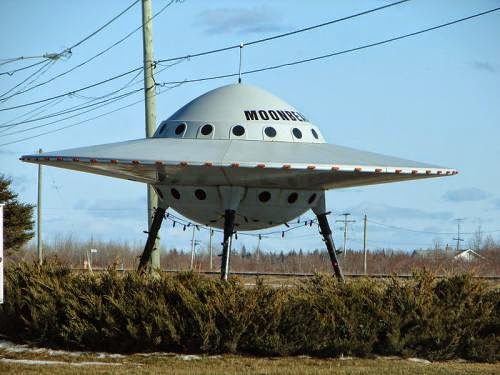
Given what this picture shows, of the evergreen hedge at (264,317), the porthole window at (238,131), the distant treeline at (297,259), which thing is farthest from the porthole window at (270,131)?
the distant treeline at (297,259)

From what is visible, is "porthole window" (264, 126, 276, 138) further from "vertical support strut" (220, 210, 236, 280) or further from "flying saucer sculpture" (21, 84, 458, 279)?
"vertical support strut" (220, 210, 236, 280)

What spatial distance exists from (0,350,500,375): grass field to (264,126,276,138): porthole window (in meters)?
7.26

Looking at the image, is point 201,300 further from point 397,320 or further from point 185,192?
point 185,192

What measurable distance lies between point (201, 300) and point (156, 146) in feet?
18.6

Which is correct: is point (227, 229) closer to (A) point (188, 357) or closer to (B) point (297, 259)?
(A) point (188, 357)

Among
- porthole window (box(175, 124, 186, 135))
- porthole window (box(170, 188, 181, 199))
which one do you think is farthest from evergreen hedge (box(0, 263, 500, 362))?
porthole window (box(175, 124, 186, 135))

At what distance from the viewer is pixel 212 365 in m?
19.2

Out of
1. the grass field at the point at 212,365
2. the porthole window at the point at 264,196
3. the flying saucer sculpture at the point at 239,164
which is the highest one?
the flying saucer sculpture at the point at 239,164

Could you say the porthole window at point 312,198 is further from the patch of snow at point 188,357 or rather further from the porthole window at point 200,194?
the patch of snow at point 188,357

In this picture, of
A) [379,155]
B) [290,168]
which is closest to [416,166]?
[379,155]

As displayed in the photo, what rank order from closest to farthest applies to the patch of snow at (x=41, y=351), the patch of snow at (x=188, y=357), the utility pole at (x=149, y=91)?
the patch of snow at (x=188, y=357) → the patch of snow at (x=41, y=351) → the utility pole at (x=149, y=91)

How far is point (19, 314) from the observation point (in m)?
22.1

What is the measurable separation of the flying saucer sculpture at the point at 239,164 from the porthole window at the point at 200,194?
24 millimetres

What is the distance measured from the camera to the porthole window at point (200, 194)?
26250 mm
